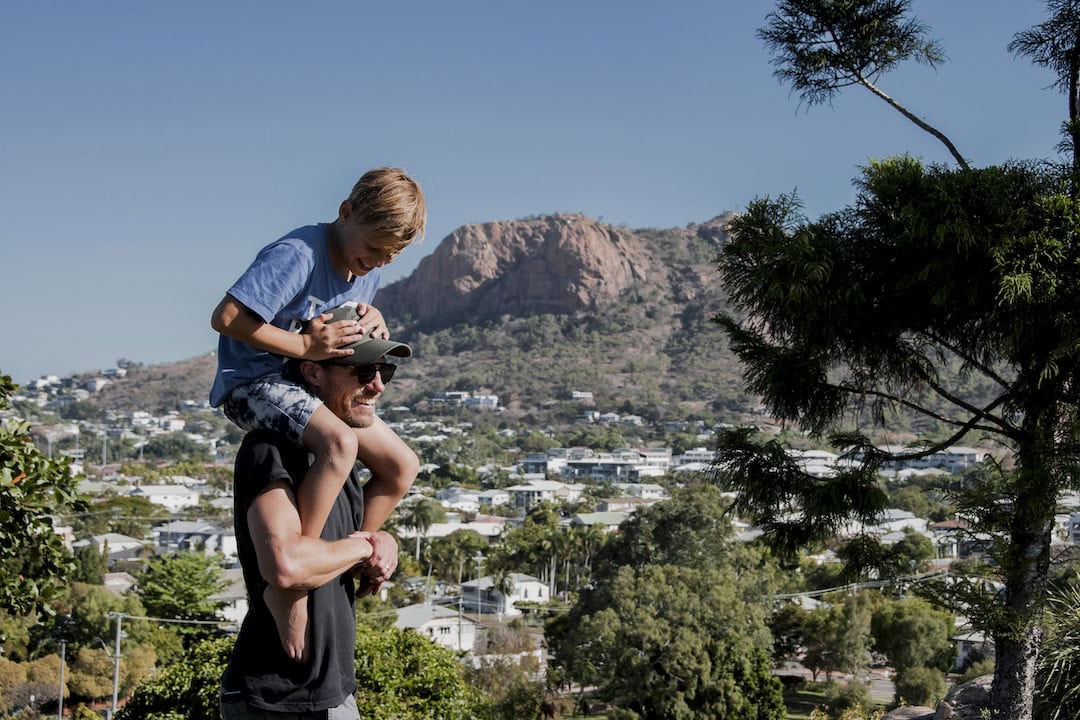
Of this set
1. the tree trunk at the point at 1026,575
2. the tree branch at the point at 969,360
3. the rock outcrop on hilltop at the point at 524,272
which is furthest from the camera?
A: the rock outcrop on hilltop at the point at 524,272

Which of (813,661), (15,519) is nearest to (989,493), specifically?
(15,519)

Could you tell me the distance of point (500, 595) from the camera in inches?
1527

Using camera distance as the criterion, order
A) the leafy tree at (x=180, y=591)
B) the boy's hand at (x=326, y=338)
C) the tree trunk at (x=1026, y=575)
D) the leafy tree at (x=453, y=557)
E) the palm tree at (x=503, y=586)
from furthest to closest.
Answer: the leafy tree at (x=453, y=557)
the palm tree at (x=503, y=586)
the leafy tree at (x=180, y=591)
the tree trunk at (x=1026, y=575)
the boy's hand at (x=326, y=338)

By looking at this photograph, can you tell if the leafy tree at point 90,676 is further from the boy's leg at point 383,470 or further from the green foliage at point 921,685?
the boy's leg at point 383,470

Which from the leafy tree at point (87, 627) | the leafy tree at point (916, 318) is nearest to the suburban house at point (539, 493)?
the leafy tree at point (87, 627)

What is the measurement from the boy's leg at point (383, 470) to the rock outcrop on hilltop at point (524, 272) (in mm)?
124948

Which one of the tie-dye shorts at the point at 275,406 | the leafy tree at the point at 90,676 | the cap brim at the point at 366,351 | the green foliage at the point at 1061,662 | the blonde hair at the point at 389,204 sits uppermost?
the blonde hair at the point at 389,204

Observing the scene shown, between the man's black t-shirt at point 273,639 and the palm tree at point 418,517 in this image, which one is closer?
the man's black t-shirt at point 273,639

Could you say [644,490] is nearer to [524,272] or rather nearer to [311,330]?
[524,272]

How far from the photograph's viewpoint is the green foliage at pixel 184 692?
8078 millimetres

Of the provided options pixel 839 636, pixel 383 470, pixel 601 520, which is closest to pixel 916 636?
pixel 839 636

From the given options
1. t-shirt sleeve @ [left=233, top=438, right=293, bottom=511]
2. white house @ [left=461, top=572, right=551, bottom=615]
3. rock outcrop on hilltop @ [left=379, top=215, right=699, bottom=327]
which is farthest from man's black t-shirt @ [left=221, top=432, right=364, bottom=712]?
rock outcrop on hilltop @ [left=379, top=215, right=699, bottom=327]

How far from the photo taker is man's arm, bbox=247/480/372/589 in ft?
5.53

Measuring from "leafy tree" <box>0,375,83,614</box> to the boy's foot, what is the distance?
2.21 meters
